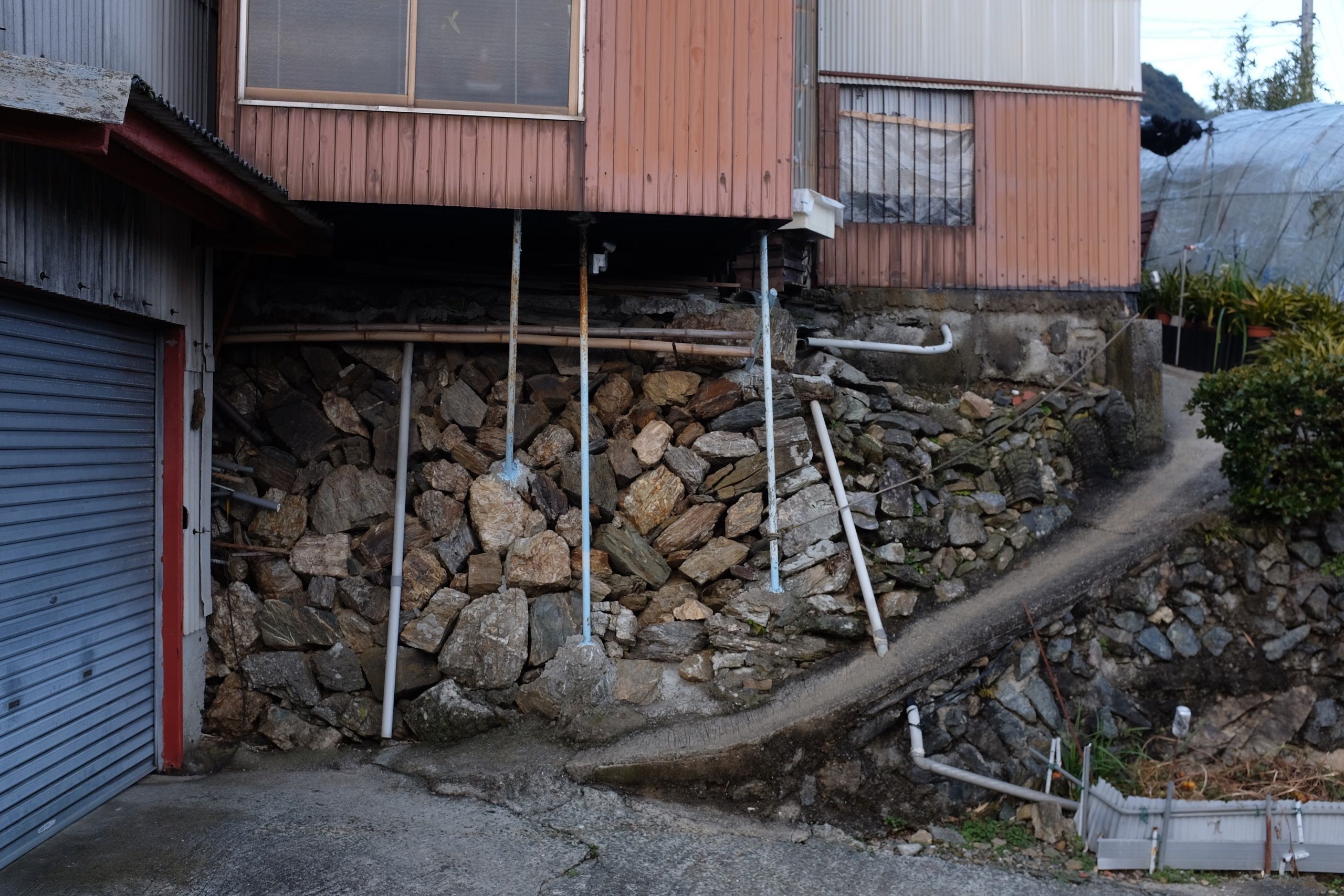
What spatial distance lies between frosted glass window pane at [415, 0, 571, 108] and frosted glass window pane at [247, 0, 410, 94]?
18 cm

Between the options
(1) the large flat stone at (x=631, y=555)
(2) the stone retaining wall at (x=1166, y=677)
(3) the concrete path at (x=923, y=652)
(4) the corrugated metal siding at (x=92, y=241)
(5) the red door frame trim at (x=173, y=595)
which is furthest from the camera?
(1) the large flat stone at (x=631, y=555)

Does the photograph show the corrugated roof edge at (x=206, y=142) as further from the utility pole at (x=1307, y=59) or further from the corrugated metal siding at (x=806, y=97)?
the utility pole at (x=1307, y=59)

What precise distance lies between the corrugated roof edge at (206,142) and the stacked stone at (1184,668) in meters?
5.18

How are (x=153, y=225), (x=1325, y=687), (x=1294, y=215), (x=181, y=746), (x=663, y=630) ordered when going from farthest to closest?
(x=1294, y=215) → (x=1325, y=687) → (x=663, y=630) → (x=181, y=746) → (x=153, y=225)

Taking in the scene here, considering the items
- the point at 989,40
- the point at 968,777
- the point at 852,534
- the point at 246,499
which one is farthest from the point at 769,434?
the point at 989,40

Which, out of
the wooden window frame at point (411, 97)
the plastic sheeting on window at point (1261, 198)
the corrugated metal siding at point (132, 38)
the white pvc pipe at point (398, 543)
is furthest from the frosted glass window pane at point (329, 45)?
the plastic sheeting on window at point (1261, 198)

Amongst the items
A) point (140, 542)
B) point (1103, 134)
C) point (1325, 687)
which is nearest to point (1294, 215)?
point (1103, 134)

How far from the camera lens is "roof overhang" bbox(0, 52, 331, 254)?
12.9 feet

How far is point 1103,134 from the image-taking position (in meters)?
9.77

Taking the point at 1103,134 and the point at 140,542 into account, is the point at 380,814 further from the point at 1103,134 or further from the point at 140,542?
the point at 1103,134

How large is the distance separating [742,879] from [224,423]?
4755 millimetres

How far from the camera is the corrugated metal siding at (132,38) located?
4918 millimetres

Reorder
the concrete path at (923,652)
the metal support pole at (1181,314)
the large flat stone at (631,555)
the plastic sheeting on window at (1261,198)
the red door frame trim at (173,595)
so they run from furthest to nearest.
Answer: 1. the plastic sheeting on window at (1261,198)
2. the metal support pole at (1181,314)
3. the large flat stone at (631,555)
4. the red door frame trim at (173,595)
5. the concrete path at (923,652)

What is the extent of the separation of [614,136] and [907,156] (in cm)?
407
